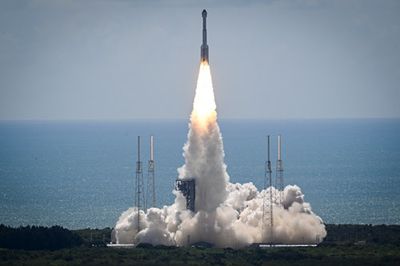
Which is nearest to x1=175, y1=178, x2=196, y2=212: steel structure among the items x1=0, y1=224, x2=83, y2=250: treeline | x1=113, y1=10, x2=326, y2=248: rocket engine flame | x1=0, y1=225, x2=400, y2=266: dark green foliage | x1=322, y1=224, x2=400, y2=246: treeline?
x1=113, y1=10, x2=326, y2=248: rocket engine flame

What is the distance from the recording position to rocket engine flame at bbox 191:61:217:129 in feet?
369

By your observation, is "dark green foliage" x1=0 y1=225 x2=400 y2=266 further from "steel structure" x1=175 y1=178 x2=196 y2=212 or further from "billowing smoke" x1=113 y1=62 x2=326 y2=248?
"steel structure" x1=175 y1=178 x2=196 y2=212

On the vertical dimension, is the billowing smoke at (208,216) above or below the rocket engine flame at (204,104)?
below

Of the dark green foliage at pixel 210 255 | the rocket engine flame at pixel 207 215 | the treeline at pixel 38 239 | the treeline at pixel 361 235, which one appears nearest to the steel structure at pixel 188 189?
the rocket engine flame at pixel 207 215

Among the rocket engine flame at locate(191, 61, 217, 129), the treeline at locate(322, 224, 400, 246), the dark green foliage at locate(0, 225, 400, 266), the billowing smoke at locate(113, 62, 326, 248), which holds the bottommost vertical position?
the dark green foliage at locate(0, 225, 400, 266)

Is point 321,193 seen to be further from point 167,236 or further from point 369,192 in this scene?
point 167,236

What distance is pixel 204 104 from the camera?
113750 millimetres

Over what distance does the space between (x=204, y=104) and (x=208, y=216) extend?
9.31 meters

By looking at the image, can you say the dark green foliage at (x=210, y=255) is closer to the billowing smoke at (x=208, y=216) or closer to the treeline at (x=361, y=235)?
the billowing smoke at (x=208, y=216)

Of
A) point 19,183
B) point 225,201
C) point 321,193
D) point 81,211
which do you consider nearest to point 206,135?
point 225,201

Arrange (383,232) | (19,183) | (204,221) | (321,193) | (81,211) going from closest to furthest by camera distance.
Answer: (204,221), (383,232), (81,211), (321,193), (19,183)

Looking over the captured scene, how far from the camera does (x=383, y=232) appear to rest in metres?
121

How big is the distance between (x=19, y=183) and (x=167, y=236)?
88.8 m

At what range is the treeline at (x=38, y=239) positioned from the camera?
110 metres
